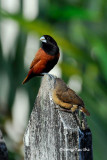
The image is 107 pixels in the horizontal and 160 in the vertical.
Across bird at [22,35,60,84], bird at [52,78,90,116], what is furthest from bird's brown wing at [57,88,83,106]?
bird at [22,35,60,84]

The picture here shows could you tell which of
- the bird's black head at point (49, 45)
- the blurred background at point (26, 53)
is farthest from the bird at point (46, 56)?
the blurred background at point (26, 53)

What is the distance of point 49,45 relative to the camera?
1.77 meters

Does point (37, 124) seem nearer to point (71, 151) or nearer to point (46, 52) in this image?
point (71, 151)

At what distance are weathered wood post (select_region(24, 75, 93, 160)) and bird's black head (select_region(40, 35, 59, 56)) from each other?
27 centimetres

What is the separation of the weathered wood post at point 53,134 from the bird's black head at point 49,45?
27 centimetres

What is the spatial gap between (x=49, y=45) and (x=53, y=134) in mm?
437

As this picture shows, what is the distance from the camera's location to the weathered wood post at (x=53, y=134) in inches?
55.2

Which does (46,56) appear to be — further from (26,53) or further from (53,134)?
(26,53)

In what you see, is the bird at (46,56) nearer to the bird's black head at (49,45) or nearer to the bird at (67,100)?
the bird's black head at (49,45)

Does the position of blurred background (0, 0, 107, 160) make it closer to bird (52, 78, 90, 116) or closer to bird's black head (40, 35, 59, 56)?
bird's black head (40, 35, 59, 56)

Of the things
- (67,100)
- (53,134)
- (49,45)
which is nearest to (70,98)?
(67,100)

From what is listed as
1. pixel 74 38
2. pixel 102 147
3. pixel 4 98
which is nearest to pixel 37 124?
pixel 102 147

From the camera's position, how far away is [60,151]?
143cm

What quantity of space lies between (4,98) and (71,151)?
316cm
